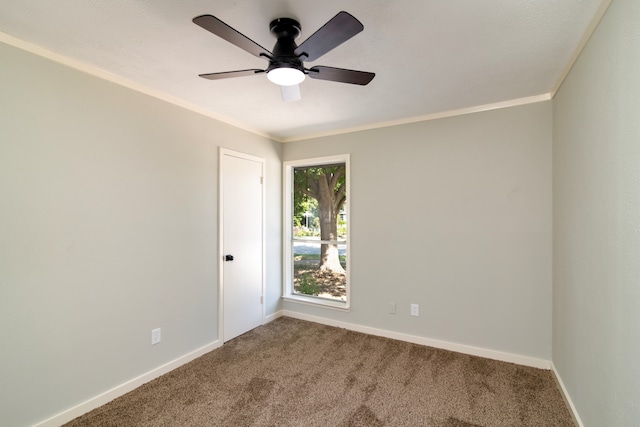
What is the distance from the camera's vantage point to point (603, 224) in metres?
1.49

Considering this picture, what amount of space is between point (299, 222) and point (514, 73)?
287 cm

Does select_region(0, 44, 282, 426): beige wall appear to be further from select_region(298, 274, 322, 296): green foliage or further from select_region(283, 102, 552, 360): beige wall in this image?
select_region(283, 102, 552, 360): beige wall

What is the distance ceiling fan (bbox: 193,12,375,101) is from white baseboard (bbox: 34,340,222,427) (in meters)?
2.40

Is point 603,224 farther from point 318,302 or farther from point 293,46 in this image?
point 318,302

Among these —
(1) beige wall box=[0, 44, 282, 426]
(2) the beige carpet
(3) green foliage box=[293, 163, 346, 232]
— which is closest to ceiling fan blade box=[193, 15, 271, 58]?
(1) beige wall box=[0, 44, 282, 426]

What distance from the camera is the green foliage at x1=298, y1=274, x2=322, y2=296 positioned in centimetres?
399

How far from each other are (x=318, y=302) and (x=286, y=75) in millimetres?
2934

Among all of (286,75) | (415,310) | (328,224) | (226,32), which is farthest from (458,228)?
(226,32)

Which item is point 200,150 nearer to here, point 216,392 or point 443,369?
point 216,392

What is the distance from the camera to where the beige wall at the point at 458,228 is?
8.53 ft

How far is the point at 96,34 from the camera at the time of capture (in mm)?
1709

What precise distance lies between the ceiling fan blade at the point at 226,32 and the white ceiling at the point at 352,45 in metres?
0.22

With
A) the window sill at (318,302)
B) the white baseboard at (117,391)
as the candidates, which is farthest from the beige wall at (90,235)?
the window sill at (318,302)

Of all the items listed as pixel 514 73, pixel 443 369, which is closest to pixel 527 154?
pixel 514 73
